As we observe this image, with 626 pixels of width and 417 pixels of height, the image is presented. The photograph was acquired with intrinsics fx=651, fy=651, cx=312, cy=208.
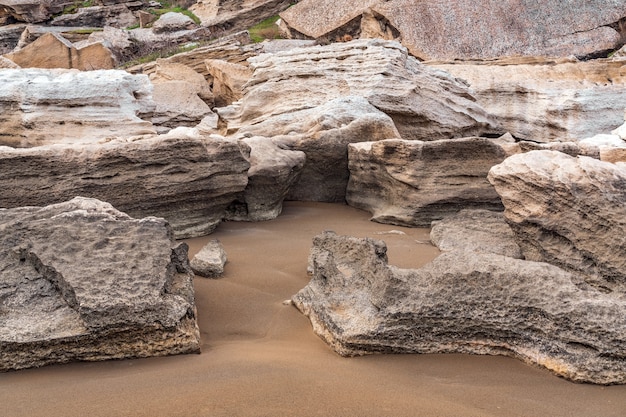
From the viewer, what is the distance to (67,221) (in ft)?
10.2

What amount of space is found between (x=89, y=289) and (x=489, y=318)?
1610mm

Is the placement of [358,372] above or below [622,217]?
below

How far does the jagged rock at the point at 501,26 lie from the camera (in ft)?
46.8

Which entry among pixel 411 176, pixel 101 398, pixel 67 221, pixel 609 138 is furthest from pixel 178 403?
Answer: pixel 609 138

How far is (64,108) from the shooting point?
21.3 ft

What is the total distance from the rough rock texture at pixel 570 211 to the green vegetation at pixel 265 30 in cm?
1459

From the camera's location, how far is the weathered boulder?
19.6 ft

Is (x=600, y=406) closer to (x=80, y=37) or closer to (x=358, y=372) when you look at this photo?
(x=358, y=372)

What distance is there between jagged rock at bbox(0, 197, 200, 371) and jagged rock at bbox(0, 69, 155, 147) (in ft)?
11.0

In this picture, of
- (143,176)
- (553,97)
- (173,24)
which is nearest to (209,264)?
(143,176)

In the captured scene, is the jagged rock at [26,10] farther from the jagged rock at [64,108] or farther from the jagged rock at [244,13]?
the jagged rock at [64,108]

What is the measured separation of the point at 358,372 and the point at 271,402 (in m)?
0.40

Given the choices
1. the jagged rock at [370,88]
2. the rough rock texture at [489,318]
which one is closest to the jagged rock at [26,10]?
the jagged rock at [370,88]

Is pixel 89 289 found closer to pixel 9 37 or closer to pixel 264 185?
pixel 264 185
